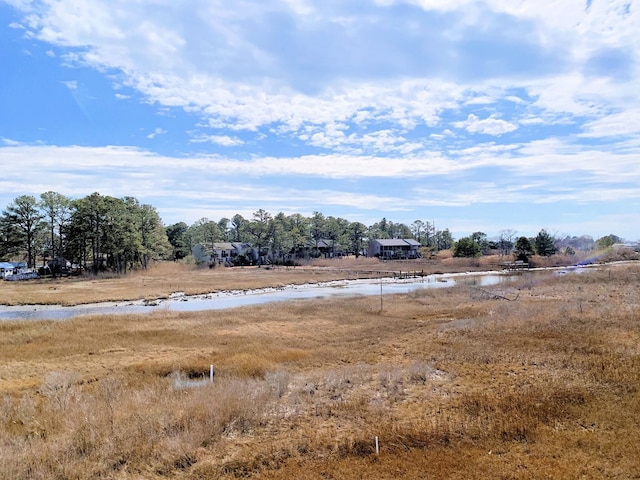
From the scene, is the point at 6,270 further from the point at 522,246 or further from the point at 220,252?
the point at 522,246

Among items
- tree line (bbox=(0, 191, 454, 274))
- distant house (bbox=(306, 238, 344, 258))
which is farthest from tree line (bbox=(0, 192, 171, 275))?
distant house (bbox=(306, 238, 344, 258))

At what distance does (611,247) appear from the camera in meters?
116

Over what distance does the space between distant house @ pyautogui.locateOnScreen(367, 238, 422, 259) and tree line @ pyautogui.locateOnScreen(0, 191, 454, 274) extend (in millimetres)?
19716

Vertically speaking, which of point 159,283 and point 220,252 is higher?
point 220,252

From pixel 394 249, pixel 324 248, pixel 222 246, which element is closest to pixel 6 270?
pixel 222 246

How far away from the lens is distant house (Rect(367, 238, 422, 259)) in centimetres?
12094

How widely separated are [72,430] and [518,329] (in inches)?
803

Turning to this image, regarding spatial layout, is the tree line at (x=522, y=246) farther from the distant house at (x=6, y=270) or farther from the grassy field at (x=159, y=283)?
the distant house at (x=6, y=270)

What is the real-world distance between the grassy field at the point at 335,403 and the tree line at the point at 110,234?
167 feet

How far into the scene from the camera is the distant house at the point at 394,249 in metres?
121

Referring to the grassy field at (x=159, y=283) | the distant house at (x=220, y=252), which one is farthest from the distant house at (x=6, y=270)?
the distant house at (x=220, y=252)

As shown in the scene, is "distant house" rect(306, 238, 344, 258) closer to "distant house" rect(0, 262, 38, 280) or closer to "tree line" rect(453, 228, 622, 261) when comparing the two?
"tree line" rect(453, 228, 622, 261)

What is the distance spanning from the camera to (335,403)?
1208 centimetres

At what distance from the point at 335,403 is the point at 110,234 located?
2710 inches
